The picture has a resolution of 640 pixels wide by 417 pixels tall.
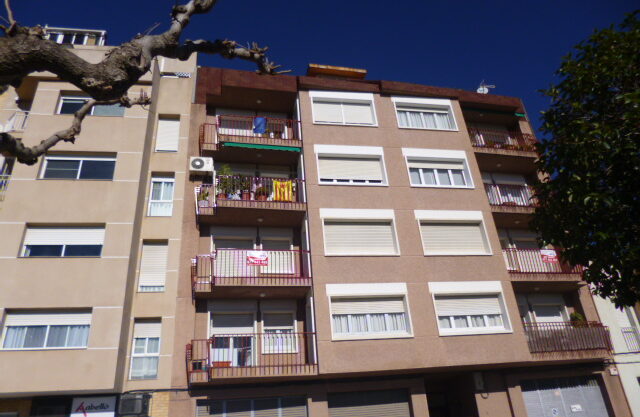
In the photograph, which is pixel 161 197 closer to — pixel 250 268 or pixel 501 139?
pixel 250 268

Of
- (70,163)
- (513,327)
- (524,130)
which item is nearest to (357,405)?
(513,327)

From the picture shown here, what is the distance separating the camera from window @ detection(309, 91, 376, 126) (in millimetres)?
17156

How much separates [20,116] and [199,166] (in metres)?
7.17

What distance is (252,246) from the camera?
15.5 metres

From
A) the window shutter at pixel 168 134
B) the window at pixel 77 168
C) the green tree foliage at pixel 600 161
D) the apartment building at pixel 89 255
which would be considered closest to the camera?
the green tree foliage at pixel 600 161

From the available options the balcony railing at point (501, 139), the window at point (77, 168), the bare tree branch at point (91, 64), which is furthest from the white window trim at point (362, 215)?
the bare tree branch at point (91, 64)

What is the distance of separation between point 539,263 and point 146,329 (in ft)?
43.2

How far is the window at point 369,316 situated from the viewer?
13617 millimetres

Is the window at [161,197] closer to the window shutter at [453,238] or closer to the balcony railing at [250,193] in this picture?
the balcony railing at [250,193]

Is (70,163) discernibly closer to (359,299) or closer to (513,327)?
(359,299)

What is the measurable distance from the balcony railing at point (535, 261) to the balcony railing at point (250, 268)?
720 centimetres

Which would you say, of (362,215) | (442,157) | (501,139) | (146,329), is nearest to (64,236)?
(146,329)

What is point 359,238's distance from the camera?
1498 centimetres

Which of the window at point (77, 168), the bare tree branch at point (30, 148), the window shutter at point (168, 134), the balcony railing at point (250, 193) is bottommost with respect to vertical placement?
the bare tree branch at point (30, 148)
